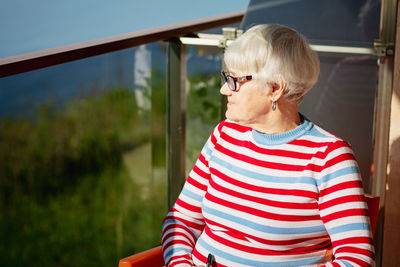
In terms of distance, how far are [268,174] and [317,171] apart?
0.13m

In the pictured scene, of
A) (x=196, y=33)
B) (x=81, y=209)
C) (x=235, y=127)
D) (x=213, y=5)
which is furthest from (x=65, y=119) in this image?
(x=213, y=5)

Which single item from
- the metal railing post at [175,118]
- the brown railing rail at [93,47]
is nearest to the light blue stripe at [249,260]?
the brown railing rail at [93,47]

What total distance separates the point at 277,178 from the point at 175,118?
1529 mm

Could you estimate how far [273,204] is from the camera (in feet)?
4.33

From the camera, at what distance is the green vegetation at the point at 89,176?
266cm

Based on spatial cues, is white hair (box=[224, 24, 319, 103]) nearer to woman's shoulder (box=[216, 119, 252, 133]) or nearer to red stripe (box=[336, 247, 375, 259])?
woman's shoulder (box=[216, 119, 252, 133])

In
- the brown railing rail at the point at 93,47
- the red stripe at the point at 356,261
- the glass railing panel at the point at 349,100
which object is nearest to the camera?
the red stripe at the point at 356,261

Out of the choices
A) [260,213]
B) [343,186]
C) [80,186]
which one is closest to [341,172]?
[343,186]

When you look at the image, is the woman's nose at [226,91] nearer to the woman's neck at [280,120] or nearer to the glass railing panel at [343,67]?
the woman's neck at [280,120]

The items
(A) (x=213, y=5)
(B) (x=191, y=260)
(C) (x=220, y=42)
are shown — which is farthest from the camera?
(A) (x=213, y=5)

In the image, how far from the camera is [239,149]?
1.42 m

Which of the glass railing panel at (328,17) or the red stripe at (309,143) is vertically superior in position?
the glass railing panel at (328,17)

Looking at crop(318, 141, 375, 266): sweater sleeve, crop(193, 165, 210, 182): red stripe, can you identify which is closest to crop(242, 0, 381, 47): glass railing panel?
crop(193, 165, 210, 182): red stripe

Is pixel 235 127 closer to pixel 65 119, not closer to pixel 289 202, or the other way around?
pixel 289 202
